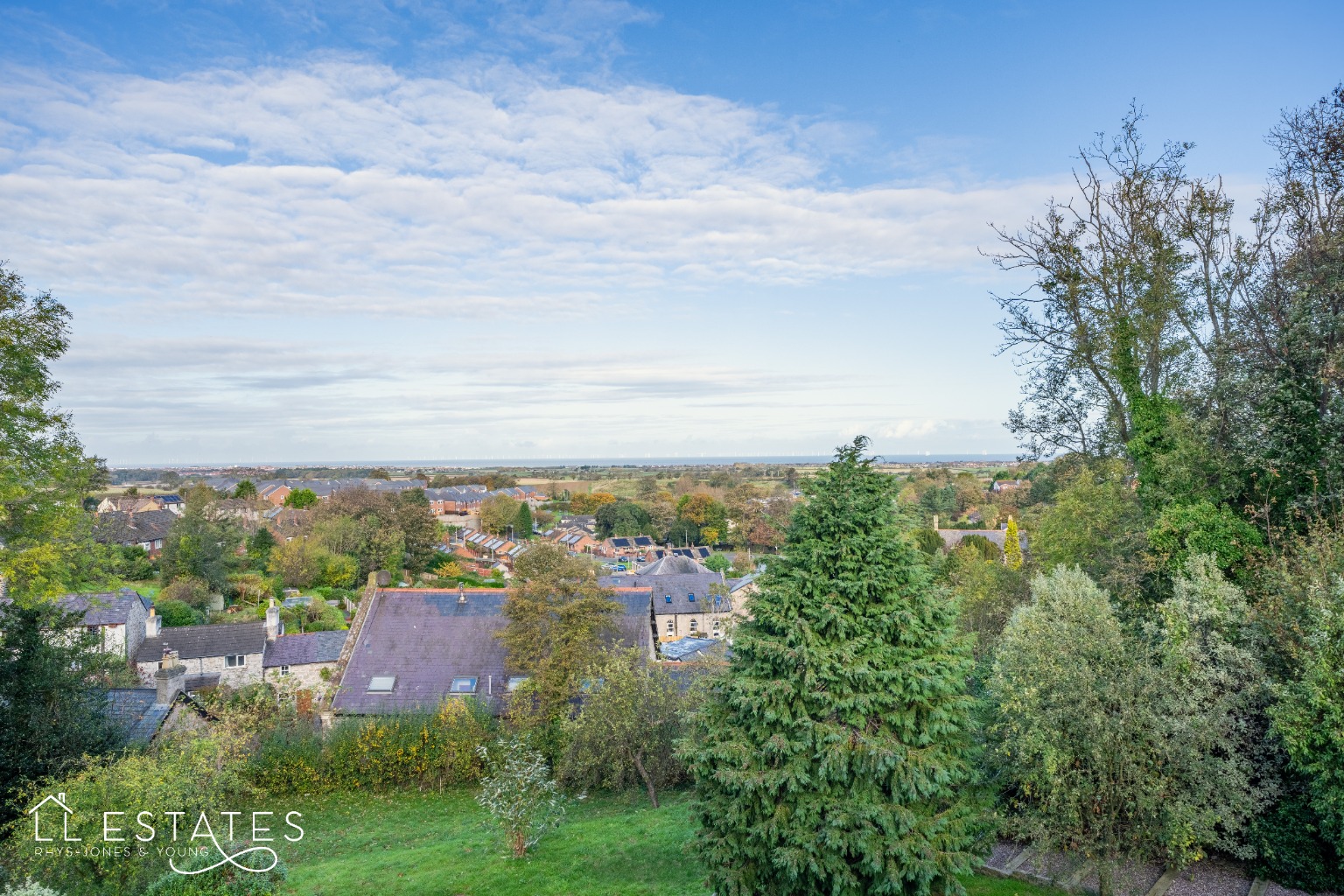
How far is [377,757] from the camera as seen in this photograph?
2231 centimetres

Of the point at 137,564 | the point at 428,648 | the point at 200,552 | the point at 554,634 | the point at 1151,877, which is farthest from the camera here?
the point at 137,564

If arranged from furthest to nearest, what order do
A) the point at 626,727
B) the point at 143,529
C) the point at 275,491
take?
the point at 275,491 → the point at 143,529 → the point at 626,727

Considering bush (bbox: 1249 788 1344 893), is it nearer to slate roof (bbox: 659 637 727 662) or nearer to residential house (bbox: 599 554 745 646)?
slate roof (bbox: 659 637 727 662)

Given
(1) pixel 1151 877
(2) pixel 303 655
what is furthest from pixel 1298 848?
(2) pixel 303 655

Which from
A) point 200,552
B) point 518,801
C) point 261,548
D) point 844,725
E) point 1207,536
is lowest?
point 518,801

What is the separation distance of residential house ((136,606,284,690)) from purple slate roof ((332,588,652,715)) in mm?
9583

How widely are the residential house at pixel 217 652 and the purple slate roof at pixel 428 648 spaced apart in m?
9.58

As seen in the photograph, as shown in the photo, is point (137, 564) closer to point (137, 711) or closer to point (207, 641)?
point (207, 641)

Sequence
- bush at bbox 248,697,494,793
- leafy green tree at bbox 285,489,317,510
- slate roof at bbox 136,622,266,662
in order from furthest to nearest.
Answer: leafy green tree at bbox 285,489,317,510 → slate roof at bbox 136,622,266,662 → bush at bbox 248,697,494,793

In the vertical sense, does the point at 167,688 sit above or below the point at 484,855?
above

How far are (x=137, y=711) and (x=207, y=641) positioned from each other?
46.1 ft

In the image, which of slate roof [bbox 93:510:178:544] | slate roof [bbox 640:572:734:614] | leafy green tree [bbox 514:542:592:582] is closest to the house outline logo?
leafy green tree [bbox 514:542:592:582]

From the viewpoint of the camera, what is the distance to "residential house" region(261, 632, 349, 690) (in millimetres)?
32719

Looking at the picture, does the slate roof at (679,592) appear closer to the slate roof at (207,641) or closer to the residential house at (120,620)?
the slate roof at (207,641)
